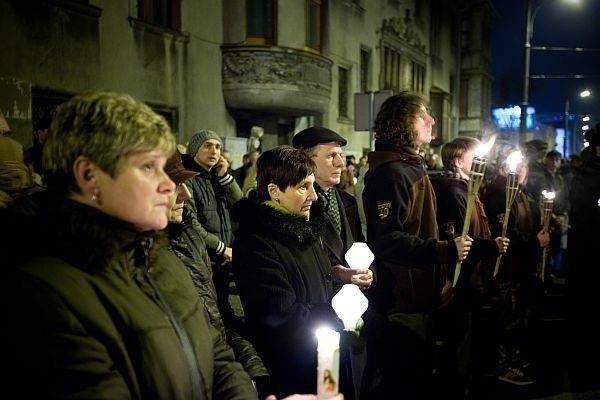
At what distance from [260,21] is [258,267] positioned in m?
13.0

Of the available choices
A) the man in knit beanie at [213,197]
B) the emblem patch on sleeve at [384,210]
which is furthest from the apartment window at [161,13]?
the emblem patch on sleeve at [384,210]

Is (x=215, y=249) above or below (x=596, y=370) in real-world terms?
above

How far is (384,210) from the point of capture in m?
3.73

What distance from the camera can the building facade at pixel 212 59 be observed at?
8.76 m

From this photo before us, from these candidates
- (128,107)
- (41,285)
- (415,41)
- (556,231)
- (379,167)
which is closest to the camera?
(41,285)

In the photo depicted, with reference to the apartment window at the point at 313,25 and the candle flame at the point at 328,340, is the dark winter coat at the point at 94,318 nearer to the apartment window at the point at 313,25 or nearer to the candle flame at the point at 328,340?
the candle flame at the point at 328,340

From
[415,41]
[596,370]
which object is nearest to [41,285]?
[596,370]

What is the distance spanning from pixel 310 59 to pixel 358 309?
13.2 metres

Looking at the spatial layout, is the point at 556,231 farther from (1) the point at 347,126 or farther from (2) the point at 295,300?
(1) the point at 347,126

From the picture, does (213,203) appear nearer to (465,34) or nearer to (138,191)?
(138,191)

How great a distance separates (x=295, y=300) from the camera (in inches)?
109

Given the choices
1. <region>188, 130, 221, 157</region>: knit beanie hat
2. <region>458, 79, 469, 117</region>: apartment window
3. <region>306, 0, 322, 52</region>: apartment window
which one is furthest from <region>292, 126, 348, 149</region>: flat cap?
<region>458, 79, 469, 117</region>: apartment window

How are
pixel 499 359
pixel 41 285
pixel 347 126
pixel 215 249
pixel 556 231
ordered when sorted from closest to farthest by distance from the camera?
1. pixel 41 285
2. pixel 215 249
3. pixel 499 359
4. pixel 556 231
5. pixel 347 126

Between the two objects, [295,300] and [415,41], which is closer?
[295,300]
